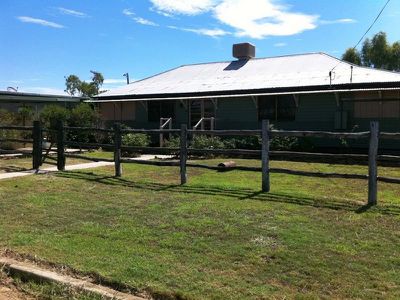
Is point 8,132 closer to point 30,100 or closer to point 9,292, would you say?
point 30,100

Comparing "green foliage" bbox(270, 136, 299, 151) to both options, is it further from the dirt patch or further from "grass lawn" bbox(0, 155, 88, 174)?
the dirt patch

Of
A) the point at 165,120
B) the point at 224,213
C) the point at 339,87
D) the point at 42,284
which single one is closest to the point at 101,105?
the point at 165,120

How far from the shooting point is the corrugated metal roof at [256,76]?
18219 mm

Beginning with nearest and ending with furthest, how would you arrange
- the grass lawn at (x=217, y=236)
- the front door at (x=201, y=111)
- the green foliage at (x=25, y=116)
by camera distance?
the grass lawn at (x=217, y=236)
the front door at (x=201, y=111)
the green foliage at (x=25, y=116)

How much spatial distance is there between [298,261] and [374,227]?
1.82 metres

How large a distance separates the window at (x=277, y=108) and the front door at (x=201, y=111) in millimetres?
2310

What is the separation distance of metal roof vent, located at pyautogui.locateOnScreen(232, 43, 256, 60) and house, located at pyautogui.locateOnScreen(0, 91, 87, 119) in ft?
37.5

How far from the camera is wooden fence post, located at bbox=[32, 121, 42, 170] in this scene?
13320 millimetres

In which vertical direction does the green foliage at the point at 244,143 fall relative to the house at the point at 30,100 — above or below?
below

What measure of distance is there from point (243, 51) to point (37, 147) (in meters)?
14.4

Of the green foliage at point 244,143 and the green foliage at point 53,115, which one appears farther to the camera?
the green foliage at point 53,115

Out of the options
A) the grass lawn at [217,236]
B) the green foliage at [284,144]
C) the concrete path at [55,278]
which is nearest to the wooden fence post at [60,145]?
the grass lawn at [217,236]

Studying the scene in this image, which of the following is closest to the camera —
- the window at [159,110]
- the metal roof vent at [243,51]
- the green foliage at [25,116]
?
the window at [159,110]

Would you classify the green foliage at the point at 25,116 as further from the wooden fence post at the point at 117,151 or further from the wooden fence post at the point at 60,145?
the wooden fence post at the point at 117,151
